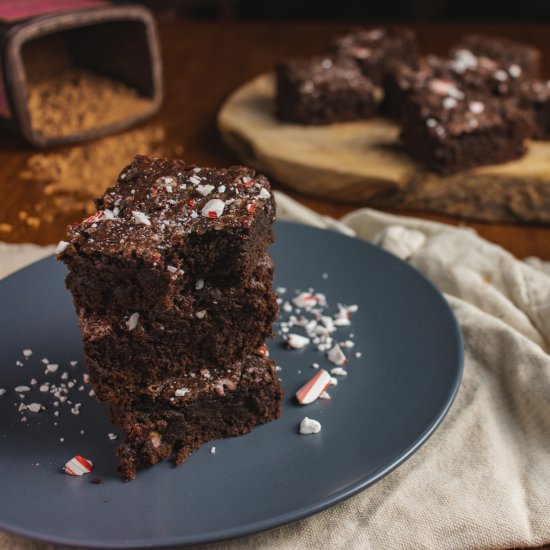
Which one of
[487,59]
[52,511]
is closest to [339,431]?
[52,511]

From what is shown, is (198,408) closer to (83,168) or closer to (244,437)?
(244,437)

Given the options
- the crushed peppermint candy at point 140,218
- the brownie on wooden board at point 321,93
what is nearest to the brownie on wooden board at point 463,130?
the brownie on wooden board at point 321,93

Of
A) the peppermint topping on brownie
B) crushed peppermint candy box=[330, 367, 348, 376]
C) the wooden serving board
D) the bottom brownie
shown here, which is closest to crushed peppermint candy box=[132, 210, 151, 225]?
the peppermint topping on brownie

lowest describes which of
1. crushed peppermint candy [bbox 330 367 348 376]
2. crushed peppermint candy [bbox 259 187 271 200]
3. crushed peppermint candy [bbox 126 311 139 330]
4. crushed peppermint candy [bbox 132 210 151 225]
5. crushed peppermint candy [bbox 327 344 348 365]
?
crushed peppermint candy [bbox 327 344 348 365]

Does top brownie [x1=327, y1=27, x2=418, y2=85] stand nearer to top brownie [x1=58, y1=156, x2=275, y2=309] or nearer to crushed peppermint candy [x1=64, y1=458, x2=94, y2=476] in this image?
top brownie [x1=58, y1=156, x2=275, y2=309]

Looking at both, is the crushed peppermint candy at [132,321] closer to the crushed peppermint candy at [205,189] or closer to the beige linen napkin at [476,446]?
the crushed peppermint candy at [205,189]

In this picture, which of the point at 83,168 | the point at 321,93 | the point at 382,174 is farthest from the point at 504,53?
the point at 83,168
